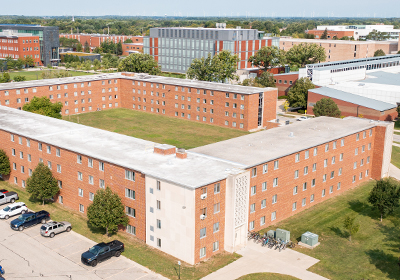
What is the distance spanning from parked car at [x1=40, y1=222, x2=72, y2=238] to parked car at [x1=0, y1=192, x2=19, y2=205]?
10.8 metres

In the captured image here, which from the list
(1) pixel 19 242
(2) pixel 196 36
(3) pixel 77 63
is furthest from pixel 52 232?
(3) pixel 77 63

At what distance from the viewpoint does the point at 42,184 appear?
164 ft

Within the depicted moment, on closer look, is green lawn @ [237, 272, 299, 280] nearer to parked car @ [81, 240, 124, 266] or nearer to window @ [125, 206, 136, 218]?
parked car @ [81, 240, 124, 266]

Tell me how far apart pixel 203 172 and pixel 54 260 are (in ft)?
52.3

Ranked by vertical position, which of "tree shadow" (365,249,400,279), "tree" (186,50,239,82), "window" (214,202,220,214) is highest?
"tree" (186,50,239,82)

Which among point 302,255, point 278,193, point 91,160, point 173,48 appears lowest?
point 302,255

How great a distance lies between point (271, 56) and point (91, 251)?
121959 mm

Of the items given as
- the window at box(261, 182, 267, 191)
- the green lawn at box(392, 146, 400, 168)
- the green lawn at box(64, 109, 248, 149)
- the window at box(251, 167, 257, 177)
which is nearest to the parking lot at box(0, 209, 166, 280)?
the window at box(251, 167, 257, 177)

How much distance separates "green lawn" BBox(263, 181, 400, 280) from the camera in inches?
1558

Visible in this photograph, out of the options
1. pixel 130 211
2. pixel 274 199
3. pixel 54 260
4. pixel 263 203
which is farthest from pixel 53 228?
pixel 274 199

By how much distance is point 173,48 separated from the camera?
171375mm

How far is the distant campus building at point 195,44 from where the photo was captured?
15862cm

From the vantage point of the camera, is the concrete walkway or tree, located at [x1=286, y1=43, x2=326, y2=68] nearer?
the concrete walkway

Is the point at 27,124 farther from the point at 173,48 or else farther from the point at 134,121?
the point at 173,48
